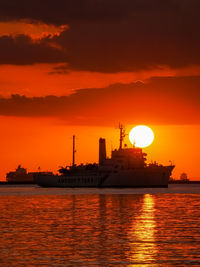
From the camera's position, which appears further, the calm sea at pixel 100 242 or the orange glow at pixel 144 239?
the orange glow at pixel 144 239

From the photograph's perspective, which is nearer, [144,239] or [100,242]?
[100,242]

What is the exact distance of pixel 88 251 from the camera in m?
39.7

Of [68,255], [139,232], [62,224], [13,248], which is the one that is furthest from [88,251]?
[62,224]

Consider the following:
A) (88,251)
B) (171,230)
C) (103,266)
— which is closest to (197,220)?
(171,230)

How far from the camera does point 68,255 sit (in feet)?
124

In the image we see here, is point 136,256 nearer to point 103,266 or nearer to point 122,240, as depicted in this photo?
point 103,266

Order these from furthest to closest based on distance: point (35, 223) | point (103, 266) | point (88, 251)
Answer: point (35, 223), point (88, 251), point (103, 266)

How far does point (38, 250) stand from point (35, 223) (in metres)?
21.1

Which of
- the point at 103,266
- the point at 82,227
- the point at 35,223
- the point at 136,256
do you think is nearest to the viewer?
the point at 103,266

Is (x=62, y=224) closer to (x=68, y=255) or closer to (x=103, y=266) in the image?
(x=68, y=255)

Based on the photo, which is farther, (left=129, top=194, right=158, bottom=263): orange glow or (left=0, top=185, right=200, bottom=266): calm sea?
(left=129, top=194, right=158, bottom=263): orange glow

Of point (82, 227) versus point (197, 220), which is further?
point (197, 220)

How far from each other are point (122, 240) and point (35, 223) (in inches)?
683

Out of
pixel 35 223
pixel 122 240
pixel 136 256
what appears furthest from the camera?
pixel 35 223
